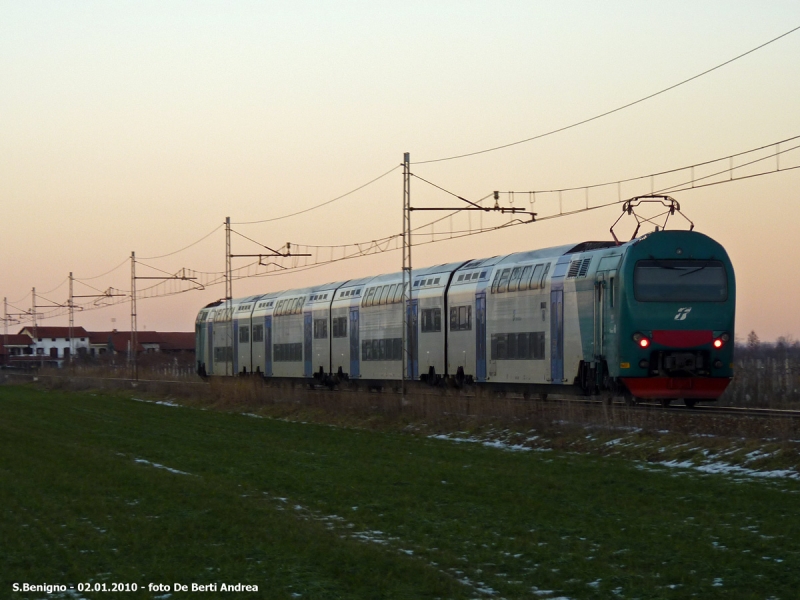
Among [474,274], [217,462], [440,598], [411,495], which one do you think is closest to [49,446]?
[217,462]

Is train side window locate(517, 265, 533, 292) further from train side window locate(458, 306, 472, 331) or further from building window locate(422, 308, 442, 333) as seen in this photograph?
building window locate(422, 308, 442, 333)

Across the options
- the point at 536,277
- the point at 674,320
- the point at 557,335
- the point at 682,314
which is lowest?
the point at 557,335

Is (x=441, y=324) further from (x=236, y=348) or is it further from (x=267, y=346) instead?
(x=236, y=348)

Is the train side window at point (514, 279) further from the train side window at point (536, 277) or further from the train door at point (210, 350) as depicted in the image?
the train door at point (210, 350)

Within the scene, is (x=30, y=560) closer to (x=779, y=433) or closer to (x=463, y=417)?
(x=779, y=433)

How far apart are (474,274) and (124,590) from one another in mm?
25835

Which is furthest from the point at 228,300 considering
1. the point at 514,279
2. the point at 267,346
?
the point at 514,279

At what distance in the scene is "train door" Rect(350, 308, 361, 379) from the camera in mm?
43344

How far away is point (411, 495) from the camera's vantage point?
1588 centimetres

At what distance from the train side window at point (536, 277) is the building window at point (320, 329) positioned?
17.3 m

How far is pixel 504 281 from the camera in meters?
32.4

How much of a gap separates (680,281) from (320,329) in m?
23.0

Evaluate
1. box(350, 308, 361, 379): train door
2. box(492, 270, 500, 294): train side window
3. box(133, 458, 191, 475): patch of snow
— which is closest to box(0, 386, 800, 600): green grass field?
box(133, 458, 191, 475): patch of snow

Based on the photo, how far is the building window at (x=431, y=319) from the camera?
121 ft
